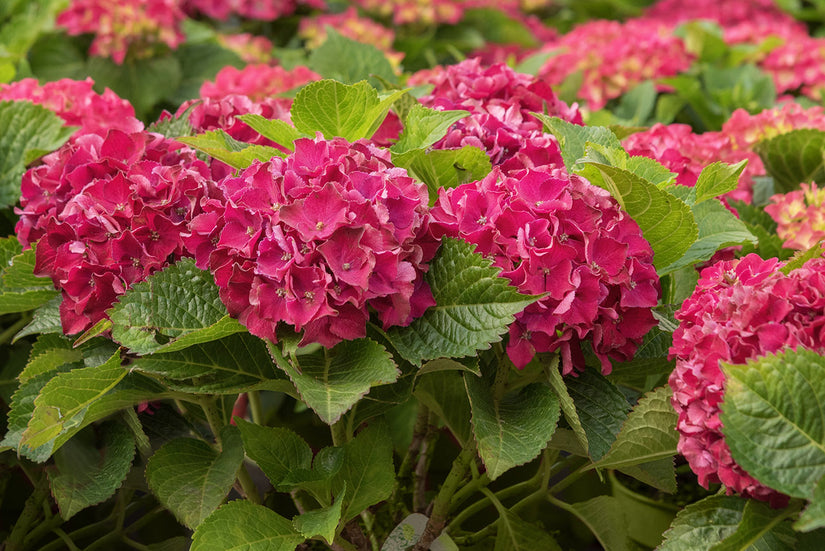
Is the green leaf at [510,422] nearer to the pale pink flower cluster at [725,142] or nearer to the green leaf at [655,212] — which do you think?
the green leaf at [655,212]

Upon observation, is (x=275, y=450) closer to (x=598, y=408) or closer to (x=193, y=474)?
(x=193, y=474)

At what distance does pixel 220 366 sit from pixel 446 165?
28 centimetres

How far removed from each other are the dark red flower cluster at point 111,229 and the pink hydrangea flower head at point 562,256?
24 centimetres

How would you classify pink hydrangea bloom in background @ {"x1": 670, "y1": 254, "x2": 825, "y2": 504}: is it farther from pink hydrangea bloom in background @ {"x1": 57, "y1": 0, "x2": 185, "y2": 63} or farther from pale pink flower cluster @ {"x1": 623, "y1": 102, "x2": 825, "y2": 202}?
pink hydrangea bloom in background @ {"x1": 57, "y1": 0, "x2": 185, "y2": 63}

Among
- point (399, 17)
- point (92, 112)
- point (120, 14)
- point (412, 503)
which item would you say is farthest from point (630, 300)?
point (399, 17)

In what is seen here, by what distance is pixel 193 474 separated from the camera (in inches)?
30.9

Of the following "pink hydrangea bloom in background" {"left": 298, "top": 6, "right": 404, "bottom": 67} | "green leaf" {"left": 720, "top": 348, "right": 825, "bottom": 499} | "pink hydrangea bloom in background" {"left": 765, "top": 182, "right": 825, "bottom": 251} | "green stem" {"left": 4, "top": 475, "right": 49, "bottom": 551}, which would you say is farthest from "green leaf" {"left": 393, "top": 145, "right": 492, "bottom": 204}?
"pink hydrangea bloom in background" {"left": 298, "top": 6, "right": 404, "bottom": 67}

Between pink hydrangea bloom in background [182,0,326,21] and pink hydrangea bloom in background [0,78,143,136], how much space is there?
0.93 meters

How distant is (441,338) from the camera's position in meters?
0.67

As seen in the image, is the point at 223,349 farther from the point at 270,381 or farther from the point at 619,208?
the point at 619,208

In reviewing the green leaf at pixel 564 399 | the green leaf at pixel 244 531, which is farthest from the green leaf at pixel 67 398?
the green leaf at pixel 564 399

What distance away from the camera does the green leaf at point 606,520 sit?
83cm

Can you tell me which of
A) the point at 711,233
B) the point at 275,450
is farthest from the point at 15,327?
the point at 711,233

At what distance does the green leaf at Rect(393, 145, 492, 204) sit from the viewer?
794 millimetres
